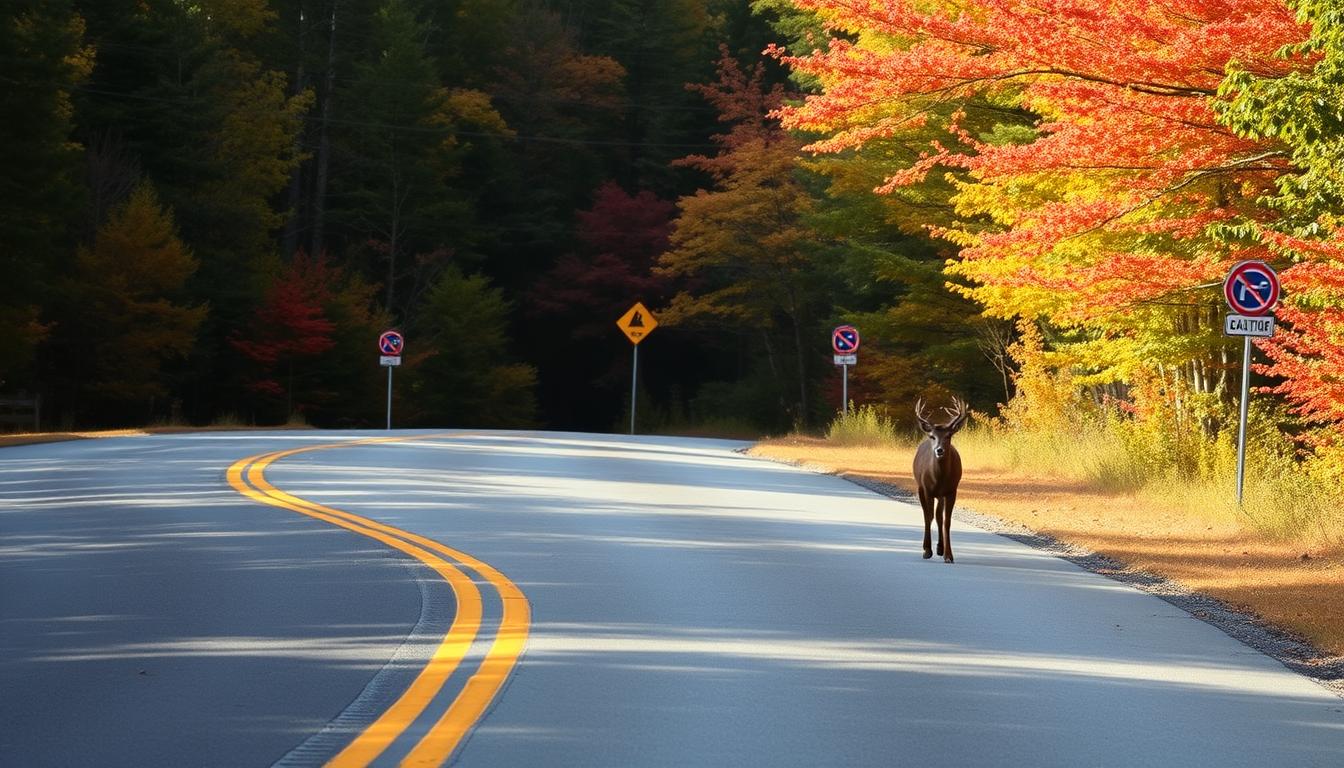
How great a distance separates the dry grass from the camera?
12625 millimetres

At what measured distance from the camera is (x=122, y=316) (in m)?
47.6

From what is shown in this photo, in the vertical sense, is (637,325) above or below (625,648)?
above

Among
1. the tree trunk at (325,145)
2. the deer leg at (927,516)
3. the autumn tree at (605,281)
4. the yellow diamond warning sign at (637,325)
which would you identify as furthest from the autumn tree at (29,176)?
the deer leg at (927,516)

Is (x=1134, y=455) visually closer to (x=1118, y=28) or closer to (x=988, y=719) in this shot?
(x=1118, y=28)

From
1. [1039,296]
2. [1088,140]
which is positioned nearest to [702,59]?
[1039,296]

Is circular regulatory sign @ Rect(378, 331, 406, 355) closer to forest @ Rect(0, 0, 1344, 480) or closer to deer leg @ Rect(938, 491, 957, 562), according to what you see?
forest @ Rect(0, 0, 1344, 480)

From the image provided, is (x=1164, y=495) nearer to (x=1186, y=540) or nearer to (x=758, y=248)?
(x=1186, y=540)

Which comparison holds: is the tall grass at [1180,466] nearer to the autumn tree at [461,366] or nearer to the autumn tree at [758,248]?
the autumn tree at [758,248]

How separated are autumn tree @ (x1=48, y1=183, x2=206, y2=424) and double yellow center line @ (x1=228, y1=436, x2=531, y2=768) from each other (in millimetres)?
31858

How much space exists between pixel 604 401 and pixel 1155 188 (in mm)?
56601

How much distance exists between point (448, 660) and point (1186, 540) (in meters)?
9.52

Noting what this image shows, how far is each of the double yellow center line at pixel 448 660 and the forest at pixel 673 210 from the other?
676 centimetres

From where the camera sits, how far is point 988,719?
324 inches

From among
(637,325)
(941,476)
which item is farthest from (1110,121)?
(637,325)
